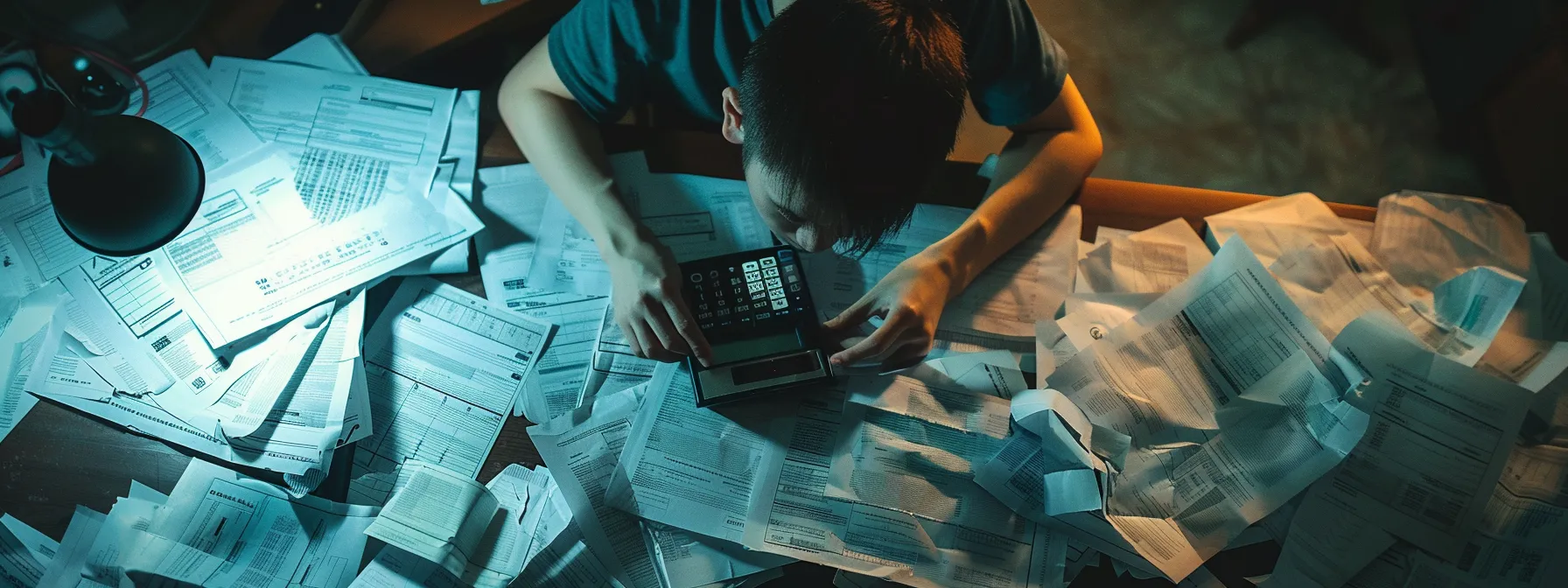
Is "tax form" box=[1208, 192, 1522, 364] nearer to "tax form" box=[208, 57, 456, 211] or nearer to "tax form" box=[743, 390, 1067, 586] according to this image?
"tax form" box=[743, 390, 1067, 586]

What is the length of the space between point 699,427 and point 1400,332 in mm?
685

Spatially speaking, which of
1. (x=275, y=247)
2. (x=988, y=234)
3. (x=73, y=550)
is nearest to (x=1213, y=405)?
(x=988, y=234)

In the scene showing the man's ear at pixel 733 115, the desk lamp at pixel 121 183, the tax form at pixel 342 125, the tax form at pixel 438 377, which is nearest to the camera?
the desk lamp at pixel 121 183

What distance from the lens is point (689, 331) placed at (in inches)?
29.6

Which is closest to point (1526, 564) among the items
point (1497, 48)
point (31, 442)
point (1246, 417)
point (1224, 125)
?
point (1246, 417)

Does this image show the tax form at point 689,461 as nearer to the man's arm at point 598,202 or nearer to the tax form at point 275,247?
the man's arm at point 598,202

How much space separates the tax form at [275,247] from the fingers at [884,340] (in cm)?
43

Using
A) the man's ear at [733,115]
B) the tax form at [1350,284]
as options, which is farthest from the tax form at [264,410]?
the tax form at [1350,284]

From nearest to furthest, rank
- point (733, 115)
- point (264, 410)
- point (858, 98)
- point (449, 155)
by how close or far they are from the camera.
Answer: point (858, 98), point (733, 115), point (264, 410), point (449, 155)

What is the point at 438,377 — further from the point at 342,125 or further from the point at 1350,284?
the point at 1350,284

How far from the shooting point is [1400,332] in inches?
30.6

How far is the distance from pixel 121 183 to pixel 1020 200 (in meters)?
0.76

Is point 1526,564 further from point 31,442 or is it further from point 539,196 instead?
point 31,442

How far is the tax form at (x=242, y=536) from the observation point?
750mm
